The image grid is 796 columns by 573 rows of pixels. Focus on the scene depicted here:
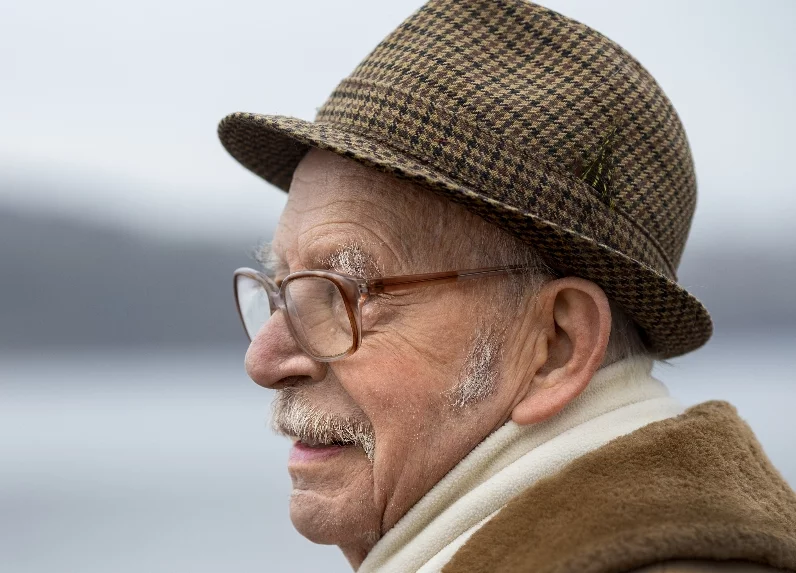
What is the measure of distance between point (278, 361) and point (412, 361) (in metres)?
0.31

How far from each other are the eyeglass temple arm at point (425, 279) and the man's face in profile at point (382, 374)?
0.7 inches

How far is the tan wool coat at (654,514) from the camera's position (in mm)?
1086

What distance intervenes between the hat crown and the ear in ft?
0.39

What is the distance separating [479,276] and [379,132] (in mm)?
350

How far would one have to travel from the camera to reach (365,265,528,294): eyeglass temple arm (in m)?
1.47

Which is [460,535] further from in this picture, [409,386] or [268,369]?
[268,369]

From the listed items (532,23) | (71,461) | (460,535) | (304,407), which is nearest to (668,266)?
(532,23)

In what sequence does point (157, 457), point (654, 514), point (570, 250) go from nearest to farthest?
point (654, 514) → point (570, 250) → point (157, 457)

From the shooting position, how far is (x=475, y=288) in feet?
4.85


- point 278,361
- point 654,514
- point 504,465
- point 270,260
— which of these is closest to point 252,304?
point 270,260

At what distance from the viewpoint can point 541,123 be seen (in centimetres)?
141

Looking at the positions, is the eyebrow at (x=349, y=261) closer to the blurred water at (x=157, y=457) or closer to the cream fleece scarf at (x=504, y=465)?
the cream fleece scarf at (x=504, y=465)

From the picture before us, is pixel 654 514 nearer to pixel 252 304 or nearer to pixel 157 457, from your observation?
pixel 252 304

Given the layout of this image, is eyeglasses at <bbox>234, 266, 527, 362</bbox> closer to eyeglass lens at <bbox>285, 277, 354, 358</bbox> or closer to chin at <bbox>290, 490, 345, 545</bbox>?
eyeglass lens at <bbox>285, 277, 354, 358</bbox>
